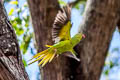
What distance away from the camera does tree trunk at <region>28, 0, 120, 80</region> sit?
1.86 metres

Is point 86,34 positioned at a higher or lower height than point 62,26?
lower

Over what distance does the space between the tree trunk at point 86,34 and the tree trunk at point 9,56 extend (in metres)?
0.80

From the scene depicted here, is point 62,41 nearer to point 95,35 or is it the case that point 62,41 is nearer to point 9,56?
point 9,56

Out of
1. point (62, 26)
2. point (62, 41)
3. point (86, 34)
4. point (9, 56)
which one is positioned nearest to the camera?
point (9, 56)

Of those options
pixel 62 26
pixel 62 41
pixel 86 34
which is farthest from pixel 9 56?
pixel 86 34

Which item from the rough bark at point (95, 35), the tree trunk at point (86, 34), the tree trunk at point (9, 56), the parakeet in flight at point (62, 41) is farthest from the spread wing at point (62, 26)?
the rough bark at point (95, 35)

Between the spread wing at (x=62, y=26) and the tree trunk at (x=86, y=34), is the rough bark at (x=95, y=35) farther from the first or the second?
the spread wing at (x=62, y=26)

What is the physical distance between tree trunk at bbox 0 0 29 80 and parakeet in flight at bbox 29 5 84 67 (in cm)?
9

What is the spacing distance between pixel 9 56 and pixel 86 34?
1.27 meters

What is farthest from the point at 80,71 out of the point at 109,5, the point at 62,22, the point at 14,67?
the point at 14,67

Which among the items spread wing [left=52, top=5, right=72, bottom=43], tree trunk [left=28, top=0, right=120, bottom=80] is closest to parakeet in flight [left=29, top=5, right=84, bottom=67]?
spread wing [left=52, top=5, right=72, bottom=43]

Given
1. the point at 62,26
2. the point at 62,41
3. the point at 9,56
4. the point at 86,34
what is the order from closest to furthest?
the point at 9,56
the point at 62,41
the point at 62,26
the point at 86,34

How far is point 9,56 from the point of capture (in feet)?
3.03

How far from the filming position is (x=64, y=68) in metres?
2.00
